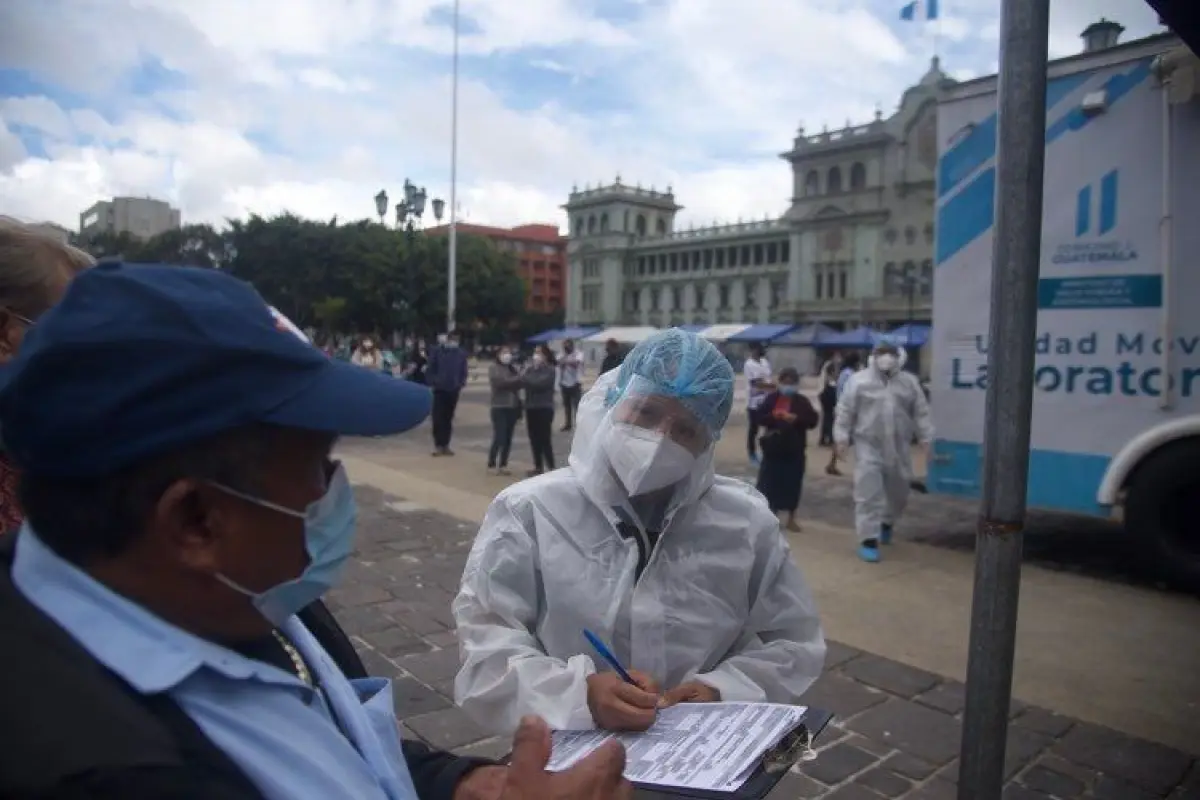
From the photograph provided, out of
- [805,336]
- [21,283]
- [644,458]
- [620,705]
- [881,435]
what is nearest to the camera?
[620,705]

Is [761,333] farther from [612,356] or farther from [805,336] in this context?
[612,356]

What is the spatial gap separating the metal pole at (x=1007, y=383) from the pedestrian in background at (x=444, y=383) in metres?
10.2

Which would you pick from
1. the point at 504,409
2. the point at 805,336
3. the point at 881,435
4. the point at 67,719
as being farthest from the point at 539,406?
the point at 805,336

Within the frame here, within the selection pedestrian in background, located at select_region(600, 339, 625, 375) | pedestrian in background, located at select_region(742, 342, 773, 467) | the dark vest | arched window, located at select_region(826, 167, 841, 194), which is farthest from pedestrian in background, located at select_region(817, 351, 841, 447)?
arched window, located at select_region(826, 167, 841, 194)

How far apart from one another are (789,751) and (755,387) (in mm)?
10485

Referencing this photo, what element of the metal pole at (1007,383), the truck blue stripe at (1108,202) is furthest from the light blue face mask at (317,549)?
the truck blue stripe at (1108,202)

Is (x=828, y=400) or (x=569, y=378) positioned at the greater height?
(x=569, y=378)

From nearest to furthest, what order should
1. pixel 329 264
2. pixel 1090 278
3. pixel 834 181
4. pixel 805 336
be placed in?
1. pixel 1090 278
2. pixel 805 336
3. pixel 329 264
4. pixel 834 181

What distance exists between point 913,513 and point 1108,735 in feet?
16.7

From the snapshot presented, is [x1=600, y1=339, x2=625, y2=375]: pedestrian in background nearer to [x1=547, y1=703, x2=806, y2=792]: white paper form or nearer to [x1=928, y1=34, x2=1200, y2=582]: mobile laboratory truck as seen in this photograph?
[x1=928, y1=34, x2=1200, y2=582]: mobile laboratory truck

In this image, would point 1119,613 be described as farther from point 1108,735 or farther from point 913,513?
point 913,513

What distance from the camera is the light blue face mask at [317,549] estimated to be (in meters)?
1.09

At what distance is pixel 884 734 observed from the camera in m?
3.73

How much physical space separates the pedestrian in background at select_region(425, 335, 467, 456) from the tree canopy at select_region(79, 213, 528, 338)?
3206cm
